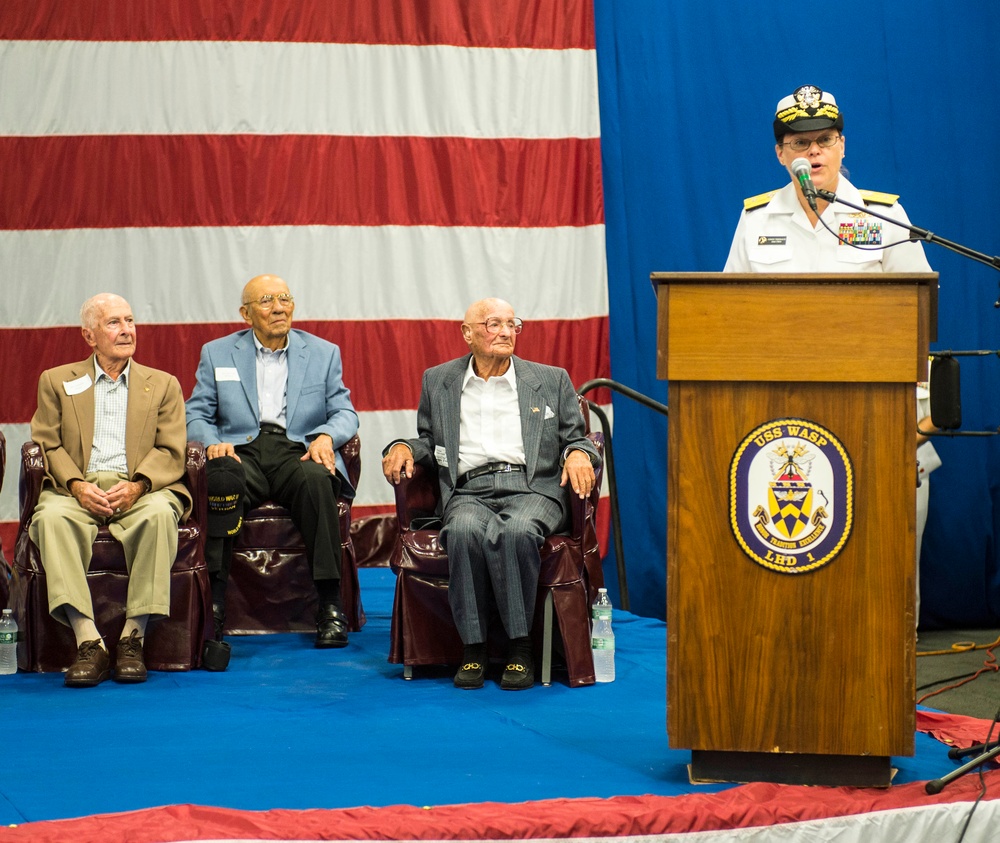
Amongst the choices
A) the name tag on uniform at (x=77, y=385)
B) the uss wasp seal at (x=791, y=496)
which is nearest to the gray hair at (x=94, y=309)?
the name tag on uniform at (x=77, y=385)

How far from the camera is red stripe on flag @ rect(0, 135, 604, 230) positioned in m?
5.16

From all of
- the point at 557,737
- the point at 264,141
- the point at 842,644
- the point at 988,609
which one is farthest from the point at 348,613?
the point at 988,609

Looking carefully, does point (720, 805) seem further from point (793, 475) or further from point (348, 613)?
point (348, 613)

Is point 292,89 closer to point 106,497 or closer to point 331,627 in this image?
point 106,497

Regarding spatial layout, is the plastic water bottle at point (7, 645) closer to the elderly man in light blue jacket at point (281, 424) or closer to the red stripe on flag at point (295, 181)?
the elderly man in light blue jacket at point (281, 424)

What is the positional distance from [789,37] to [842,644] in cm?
354

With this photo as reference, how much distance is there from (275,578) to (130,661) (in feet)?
2.42

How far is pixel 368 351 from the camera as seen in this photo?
5.32m

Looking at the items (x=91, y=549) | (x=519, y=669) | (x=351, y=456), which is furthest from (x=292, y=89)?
(x=519, y=669)

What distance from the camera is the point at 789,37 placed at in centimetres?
534

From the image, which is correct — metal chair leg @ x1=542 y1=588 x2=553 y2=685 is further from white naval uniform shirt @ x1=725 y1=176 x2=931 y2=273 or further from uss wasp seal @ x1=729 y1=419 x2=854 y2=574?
uss wasp seal @ x1=729 y1=419 x2=854 y2=574

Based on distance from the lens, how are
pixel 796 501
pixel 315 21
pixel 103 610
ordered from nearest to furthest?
1. pixel 796 501
2. pixel 103 610
3. pixel 315 21

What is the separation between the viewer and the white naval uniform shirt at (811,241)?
3.34 metres

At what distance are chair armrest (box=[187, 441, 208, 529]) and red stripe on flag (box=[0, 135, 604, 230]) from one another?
151cm
